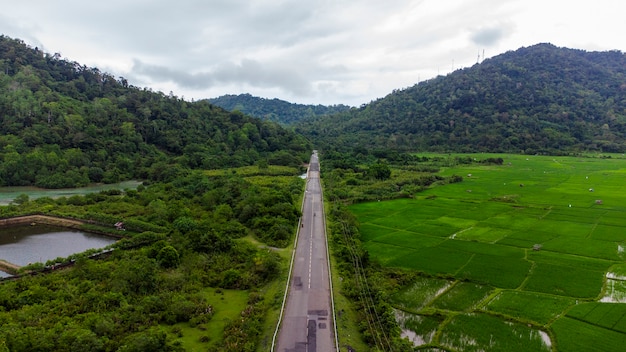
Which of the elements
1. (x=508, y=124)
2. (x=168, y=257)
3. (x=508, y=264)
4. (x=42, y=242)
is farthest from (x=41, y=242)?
(x=508, y=124)

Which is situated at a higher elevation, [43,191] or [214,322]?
[43,191]

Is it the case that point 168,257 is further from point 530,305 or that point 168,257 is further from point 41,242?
point 530,305

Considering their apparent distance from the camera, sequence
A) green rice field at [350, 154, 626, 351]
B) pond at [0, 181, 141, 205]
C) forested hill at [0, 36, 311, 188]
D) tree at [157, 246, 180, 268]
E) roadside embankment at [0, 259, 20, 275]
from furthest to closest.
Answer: forested hill at [0, 36, 311, 188] → pond at [0, 181, 141, 205] → roadside embankment at [0, 259, 20, 275] → tree at [157, 246, 180, 268] → green rice field at [350, 154, 626, 351]

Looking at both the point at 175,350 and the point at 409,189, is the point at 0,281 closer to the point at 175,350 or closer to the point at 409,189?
the point at 175,350

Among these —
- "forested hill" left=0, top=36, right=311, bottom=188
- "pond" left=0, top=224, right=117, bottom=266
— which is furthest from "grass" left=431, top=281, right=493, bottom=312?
"forested hill" left=0, top=36, right=311, bottom=188

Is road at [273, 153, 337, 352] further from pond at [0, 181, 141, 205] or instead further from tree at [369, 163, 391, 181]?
pond at [0, 181, 141, 205]

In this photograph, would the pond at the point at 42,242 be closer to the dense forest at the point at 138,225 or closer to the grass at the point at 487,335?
the dense forest at the point at 138,225

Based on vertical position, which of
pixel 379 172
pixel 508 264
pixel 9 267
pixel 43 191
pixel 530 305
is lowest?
pixel 530 305
